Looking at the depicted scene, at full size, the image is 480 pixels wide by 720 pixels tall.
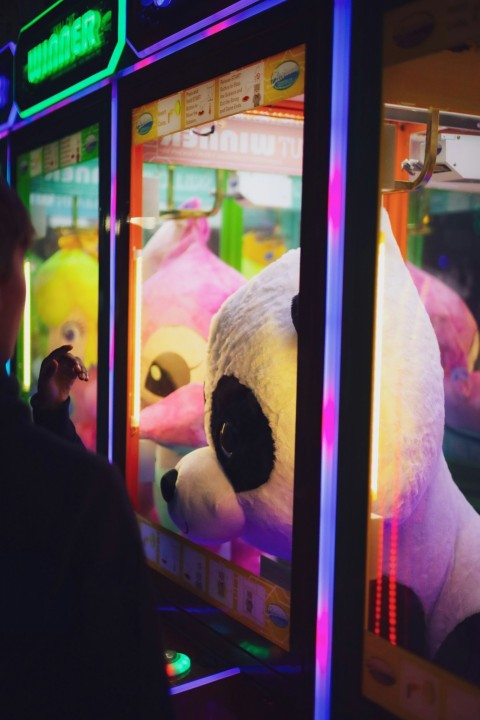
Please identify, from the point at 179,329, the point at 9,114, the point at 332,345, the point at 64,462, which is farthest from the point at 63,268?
the point at 64,462

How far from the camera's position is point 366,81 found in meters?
1.40

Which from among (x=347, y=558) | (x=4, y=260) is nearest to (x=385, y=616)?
(x=347, y=558)

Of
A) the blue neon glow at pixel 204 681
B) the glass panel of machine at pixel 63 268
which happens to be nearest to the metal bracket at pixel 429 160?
the blue neon glow at pixel 204 681

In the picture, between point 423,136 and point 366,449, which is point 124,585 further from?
point 423,136

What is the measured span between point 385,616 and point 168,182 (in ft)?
5.07

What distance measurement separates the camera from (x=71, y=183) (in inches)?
116

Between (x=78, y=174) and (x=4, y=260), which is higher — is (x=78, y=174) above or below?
above

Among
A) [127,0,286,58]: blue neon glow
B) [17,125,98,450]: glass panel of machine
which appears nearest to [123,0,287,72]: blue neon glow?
[127,0,286,58]: blue neon glow

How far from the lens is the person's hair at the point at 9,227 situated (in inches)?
32.9

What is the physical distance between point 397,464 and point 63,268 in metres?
1.81

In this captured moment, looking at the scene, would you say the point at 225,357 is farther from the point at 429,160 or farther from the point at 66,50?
the point at 66,50

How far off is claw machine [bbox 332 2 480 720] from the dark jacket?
2.38 ft

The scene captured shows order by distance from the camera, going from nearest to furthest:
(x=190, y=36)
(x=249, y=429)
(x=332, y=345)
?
(x=332, y=345) < (x=249, y=429) < (x=190, y=36)

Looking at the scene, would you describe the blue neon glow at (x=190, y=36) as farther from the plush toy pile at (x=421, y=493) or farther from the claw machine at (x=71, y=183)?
the plush toy pile at (x=421, y=493)
